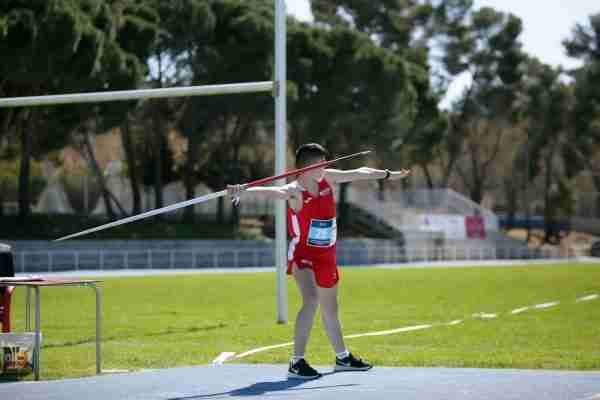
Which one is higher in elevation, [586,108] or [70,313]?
[586,108]

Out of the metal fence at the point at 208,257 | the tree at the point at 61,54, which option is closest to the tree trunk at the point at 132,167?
the tree at the point at 61,54

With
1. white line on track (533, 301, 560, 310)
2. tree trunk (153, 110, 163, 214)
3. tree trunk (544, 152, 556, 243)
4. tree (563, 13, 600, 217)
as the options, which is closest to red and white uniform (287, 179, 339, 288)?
white line on track (533, 301, 560, 310)

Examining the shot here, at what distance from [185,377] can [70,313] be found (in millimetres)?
8680

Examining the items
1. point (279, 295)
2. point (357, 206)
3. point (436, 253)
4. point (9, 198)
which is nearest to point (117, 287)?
point (279, 295)

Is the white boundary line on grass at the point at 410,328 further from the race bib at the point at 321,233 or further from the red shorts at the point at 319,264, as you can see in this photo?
the race bib at the point at 321,233

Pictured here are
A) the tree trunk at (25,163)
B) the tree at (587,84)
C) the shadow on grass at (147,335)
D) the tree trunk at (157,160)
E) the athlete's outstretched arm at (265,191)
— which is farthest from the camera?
the tree at (587,84)

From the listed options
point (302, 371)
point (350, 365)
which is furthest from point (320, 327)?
point (302, 371)

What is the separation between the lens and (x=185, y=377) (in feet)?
26.9

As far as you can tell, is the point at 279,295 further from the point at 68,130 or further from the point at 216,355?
the point at 68,130

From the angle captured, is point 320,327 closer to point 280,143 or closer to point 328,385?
point 280,143

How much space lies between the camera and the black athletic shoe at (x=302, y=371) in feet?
26.2

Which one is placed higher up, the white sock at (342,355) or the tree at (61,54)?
the tree at (61,54)

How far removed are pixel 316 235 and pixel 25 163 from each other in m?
35.4

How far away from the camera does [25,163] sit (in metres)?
41.5
